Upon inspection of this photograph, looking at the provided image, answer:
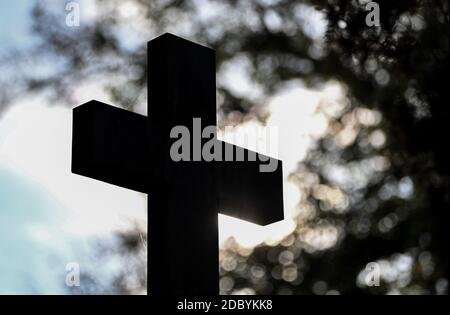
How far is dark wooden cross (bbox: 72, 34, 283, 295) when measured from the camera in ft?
8.43

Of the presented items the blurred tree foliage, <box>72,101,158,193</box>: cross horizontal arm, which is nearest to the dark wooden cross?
<box>72,101,158,193</box>: cross horizontal arm

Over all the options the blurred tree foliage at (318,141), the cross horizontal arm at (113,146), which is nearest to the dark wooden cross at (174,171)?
the cross horizontal arm at (113,146)

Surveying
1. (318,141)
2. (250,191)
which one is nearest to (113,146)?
(250,191)

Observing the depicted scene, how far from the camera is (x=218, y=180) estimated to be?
9.34ft

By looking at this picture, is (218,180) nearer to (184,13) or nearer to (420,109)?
(420,109)

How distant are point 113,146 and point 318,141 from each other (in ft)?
22.7

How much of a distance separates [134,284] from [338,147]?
2.73 meters

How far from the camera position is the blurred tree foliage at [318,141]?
853 cm

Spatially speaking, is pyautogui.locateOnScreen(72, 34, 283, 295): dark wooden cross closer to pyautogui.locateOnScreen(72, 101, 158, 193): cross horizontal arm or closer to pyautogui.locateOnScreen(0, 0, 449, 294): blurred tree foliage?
pyautogui.locateOnScreen(72, 101, 158, 193): cross horizontal arm

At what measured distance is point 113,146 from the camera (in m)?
2.62

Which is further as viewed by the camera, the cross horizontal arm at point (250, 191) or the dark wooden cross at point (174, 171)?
the cross horizontal arm at point (250, 191)

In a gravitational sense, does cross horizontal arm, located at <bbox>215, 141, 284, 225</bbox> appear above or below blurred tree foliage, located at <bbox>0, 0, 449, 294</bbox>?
below

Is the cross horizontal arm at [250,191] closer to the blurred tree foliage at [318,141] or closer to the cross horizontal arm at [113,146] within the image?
the cross horizontal arm at [113,146]

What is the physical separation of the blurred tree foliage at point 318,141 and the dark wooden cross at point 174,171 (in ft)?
16.1
